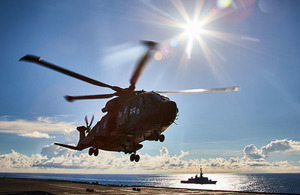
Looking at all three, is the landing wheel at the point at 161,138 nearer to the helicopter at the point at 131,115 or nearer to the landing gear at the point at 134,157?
the helicopter at the point at 131,115

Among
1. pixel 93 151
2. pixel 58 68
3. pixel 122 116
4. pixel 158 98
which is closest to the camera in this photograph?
pixel 58 68

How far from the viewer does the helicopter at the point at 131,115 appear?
557 inches

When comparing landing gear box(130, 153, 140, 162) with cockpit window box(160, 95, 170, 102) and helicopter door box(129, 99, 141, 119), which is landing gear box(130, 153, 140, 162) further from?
cockpit window box(160, 95, 170, 102)

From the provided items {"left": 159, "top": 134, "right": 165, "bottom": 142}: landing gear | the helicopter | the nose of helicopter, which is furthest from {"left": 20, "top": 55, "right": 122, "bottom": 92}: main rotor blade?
{"left": 159, "top": 134, "right": 165, "bottom": 142}: landing gear

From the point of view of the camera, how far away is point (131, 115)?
52.0 ft

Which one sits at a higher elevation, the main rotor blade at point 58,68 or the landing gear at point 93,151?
the main rotor blade at point 58,68

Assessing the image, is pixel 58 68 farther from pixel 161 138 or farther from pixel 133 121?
pixel 161 138

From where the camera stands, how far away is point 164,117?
14102 millimetres

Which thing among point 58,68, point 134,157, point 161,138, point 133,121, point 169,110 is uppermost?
point 58,68

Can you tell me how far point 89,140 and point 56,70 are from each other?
9793mm

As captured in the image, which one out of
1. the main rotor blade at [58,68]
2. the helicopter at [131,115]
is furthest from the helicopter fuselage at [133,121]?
the main rotor blade at [58,68]

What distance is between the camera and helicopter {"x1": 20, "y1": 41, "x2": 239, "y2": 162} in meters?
14.1

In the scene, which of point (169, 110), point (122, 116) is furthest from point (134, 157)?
point (169, 110)

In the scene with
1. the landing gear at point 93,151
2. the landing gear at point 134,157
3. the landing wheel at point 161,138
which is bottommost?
the landing gear at point 134,157
